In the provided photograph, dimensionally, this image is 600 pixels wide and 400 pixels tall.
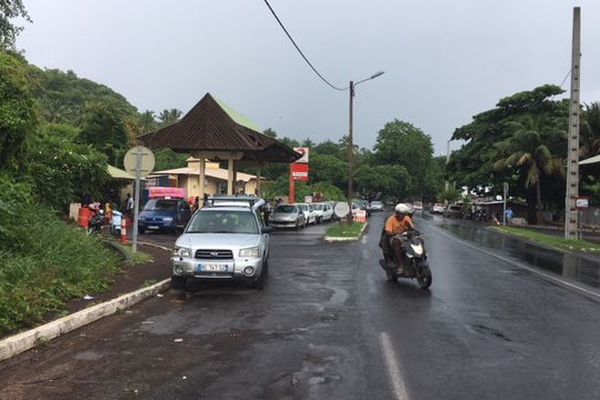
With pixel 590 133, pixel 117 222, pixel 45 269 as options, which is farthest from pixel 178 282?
pixel 590 133

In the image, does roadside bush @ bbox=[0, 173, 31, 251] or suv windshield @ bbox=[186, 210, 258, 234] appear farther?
suv windshield @ bbox=[186, 210, 258, 234]

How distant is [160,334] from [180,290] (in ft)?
12.6

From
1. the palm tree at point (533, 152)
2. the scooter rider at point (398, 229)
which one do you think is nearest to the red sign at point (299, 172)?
the palm tree at point (533, 152)

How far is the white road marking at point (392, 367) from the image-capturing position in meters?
5.70

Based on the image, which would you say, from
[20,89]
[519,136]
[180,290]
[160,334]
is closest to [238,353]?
[160,334]

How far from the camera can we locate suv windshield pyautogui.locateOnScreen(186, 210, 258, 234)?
41.7 feet

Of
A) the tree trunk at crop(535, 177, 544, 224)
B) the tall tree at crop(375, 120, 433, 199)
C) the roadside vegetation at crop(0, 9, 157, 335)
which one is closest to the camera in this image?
the roadside vegetation at crop(0, 9, 157, 335)

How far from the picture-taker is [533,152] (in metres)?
51.2

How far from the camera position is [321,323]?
891cm

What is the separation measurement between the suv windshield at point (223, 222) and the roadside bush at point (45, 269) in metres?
1.90

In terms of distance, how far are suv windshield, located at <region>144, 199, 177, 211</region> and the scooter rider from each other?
59.0 ft

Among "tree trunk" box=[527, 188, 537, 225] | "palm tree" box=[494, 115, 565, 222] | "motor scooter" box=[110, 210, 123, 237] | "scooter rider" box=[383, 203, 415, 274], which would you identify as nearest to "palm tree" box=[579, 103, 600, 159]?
"palm tree" box=[494, 115, 565, 222]

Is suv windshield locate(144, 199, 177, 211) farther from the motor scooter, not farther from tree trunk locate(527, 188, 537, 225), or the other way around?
tree trunk locate(527, 188, 537, 225)

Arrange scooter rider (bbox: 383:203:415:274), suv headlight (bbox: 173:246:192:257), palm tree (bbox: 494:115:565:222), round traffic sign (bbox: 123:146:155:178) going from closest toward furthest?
suv headlight (bbox: 173:246:192:257)
scooter rider (bbox: 383:203:415:274)
round traffic sign (bbox: 123:146:155:178)
palm tree (bbox: 494:115:565:222)
